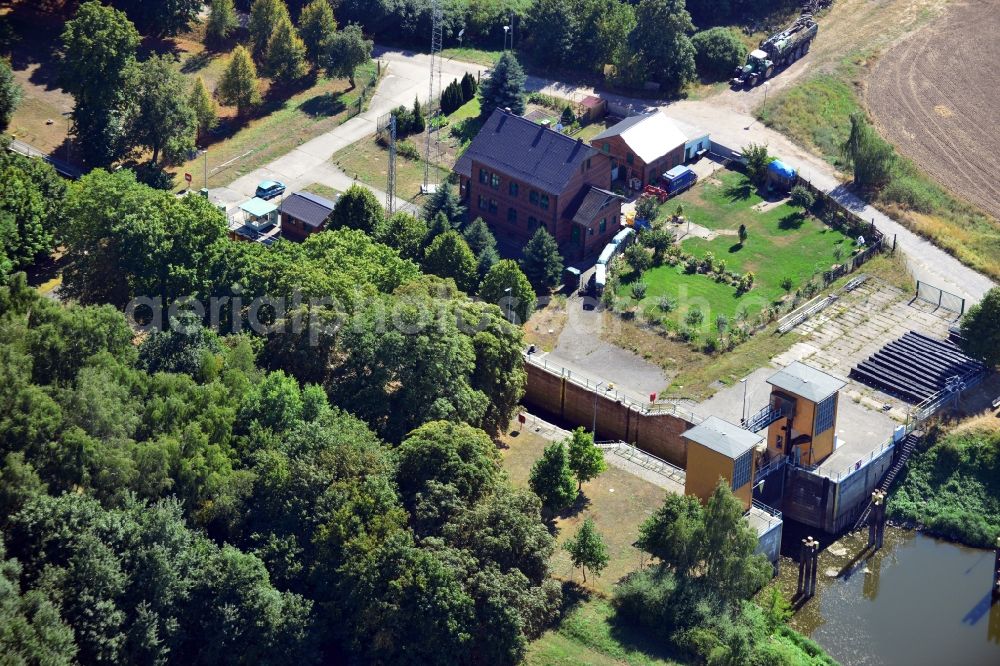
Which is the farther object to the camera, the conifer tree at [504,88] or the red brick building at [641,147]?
the conifer tree at [504,88]

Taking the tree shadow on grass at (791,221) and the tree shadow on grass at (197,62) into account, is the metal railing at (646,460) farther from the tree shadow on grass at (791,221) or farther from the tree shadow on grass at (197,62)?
the tree shadow on grass at (197,62)

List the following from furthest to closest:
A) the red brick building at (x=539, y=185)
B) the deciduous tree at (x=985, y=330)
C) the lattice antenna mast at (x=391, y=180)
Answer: the red brick building at (x=539, y=185) < the lattice antenna mast at (x=391, y=180) < the deciduous tree at (x=985, y=330)

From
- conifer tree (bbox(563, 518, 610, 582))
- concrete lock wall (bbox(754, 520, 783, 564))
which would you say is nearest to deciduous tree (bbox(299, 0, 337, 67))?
conifer tree (bbox(563, 518, 610, 582))

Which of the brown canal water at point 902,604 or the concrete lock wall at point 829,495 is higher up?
the concrete lock wall at point 829,495

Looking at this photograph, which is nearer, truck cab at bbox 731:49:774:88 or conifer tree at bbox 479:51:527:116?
conifer tree at bbox 479:51:527:116

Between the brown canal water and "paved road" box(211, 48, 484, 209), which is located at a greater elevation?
"paved road" box(211, 48, 484, 209)

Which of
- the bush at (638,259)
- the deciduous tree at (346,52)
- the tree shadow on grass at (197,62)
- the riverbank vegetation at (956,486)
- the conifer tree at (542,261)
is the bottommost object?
the riverbank vegetation at (956,486)

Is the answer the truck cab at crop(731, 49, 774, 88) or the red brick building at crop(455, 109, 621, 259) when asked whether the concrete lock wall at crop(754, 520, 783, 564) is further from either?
the truck cab at crop(731, 49, 774, 88)

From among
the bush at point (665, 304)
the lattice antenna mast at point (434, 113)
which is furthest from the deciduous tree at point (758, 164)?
the lattice antenna mast at point (434, 113)
